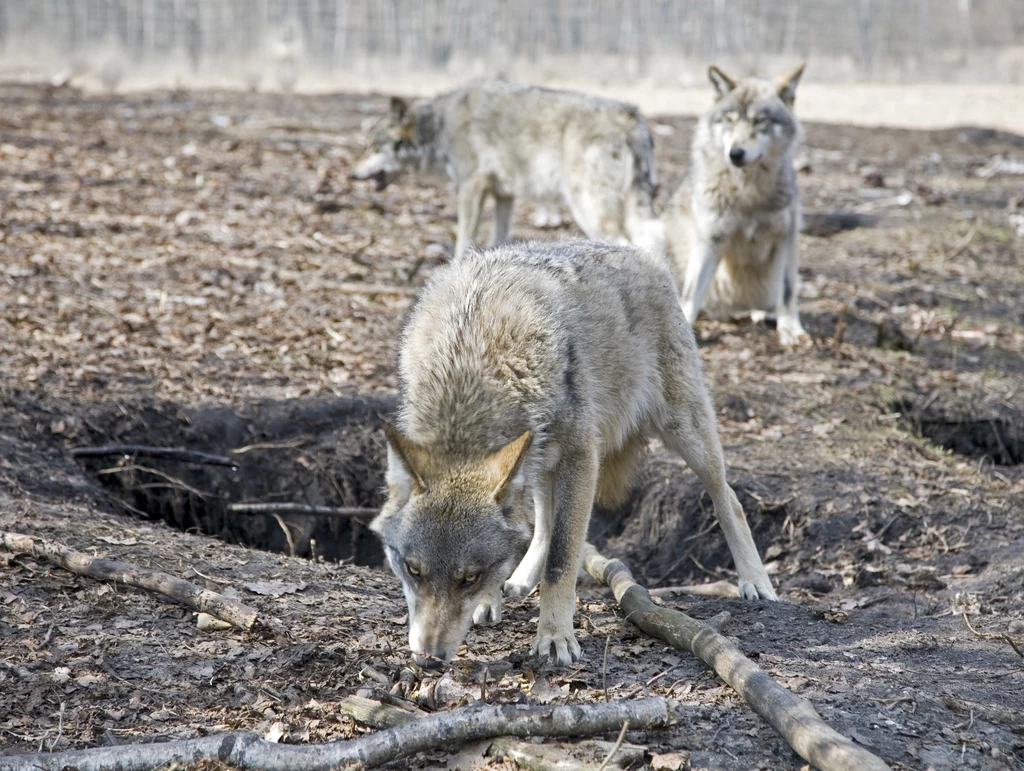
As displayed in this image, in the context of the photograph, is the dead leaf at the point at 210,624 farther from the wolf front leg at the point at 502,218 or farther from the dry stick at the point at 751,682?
the wolf front leg at the point at 502,218

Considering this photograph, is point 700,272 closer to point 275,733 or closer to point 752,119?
point 752,119

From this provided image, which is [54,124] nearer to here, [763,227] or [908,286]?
[763,227]

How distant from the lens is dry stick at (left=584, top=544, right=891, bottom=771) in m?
3.11

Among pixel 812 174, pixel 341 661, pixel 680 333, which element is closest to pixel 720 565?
pixel 680 333

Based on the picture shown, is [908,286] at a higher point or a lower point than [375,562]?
higher

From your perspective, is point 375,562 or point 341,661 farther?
point 375,562

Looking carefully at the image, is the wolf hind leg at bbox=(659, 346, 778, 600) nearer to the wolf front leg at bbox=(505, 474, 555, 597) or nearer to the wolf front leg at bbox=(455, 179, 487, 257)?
the wolf front leg at bbox=(505, 474, 555, 597)

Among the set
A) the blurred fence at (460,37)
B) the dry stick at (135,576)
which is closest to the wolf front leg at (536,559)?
the dry stick at (135,576)

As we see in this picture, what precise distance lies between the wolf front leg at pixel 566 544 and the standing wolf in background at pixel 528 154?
587cm

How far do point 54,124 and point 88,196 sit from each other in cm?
454

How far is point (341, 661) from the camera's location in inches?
158

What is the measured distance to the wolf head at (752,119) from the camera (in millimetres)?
8758

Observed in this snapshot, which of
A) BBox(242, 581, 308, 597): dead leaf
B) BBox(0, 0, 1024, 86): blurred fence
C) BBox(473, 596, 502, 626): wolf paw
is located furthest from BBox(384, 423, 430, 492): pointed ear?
BBox(0, 0, 1024, 86): blurred fence

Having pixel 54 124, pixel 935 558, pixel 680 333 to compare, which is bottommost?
pixel 935 558
